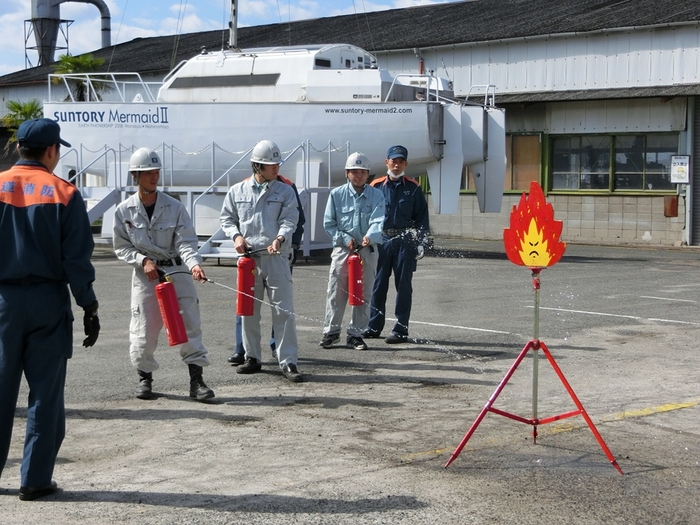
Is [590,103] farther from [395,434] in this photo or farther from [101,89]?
[395,434]

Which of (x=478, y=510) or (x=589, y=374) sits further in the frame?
(x=589, y=374)

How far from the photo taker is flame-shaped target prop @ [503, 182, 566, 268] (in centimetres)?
669

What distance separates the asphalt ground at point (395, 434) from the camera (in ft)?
18.4

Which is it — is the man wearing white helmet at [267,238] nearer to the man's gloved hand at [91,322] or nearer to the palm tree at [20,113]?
the man's gloved hand at [91,322]

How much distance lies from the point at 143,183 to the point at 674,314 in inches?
305

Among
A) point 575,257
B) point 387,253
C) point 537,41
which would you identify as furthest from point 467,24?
point 387,253

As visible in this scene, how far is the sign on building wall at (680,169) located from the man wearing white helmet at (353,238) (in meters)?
17.3

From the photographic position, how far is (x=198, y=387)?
27.6 feet

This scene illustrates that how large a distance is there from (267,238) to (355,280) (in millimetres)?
1670

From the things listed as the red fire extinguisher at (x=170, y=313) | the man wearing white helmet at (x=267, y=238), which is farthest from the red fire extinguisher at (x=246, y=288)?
the red fire extinguisher at (x=170, y=313)

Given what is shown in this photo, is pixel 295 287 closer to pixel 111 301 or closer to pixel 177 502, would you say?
pixel 111 301

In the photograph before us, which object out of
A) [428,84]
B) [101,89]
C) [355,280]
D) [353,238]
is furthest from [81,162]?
[355,280]

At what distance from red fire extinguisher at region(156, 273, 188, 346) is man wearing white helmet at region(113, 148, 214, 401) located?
33 centimetres

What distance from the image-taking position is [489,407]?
6.66 m
